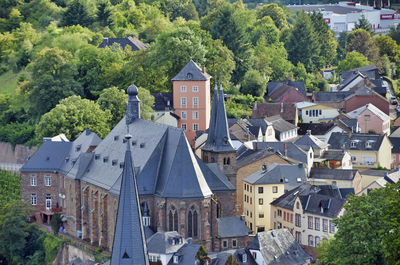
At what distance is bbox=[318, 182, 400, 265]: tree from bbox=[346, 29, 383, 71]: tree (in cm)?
9326

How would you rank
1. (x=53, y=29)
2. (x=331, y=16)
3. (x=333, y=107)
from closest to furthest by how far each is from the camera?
(x=333, y=107), (x=53, y=29), (x=331, y=16)

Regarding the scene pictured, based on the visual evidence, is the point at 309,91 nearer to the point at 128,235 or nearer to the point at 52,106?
the point at 52,106

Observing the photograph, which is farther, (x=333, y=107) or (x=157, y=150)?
(x=333, y=107)

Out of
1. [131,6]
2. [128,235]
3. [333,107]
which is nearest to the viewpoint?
[128,235]

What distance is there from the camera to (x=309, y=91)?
450ft

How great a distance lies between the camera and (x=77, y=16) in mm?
149500

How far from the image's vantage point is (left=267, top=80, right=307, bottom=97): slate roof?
12786cm

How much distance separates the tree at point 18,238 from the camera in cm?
9100

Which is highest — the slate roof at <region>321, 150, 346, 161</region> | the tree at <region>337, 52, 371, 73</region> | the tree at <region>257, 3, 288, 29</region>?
the tree at <region>257, 3, 288, 29</region>

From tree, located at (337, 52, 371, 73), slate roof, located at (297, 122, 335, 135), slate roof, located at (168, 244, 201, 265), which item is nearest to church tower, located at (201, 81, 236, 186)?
A: slate roof, located at (168, 244, 201, 265)

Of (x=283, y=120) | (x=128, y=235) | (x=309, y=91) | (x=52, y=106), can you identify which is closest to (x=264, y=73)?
(x=309, y=91)

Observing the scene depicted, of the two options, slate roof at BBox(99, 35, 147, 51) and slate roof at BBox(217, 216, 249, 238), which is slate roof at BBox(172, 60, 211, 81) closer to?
slate roof at BBox(217, 216, 249, 238)

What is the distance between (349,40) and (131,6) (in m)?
34.4

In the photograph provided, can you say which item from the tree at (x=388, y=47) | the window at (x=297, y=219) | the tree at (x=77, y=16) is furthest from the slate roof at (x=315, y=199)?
the tree at (x=388, y=47)
